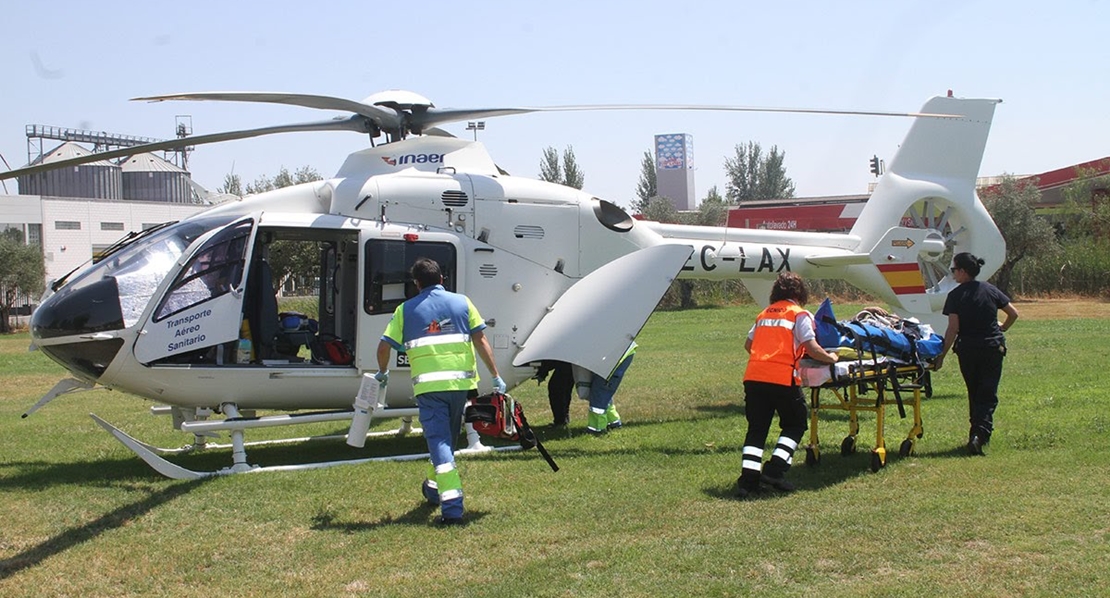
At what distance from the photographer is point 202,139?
8.75 m

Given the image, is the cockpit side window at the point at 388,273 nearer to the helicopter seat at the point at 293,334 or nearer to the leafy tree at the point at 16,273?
the helicopter seat at the point at 293,334

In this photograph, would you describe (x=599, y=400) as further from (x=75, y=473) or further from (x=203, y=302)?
(x=75, y=473)

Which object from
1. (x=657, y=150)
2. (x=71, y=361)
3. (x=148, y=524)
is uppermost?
(x=657, y=150)

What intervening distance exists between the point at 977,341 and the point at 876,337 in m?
1.17

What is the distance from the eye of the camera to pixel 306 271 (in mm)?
26125

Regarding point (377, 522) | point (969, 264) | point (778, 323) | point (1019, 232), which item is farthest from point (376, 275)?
point (1019, 232)

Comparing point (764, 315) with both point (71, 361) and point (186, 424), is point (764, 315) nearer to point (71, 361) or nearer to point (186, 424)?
point (186, 424)

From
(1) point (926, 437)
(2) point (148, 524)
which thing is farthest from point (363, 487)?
(1) point (926, 437)

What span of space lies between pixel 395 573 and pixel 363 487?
238 cm

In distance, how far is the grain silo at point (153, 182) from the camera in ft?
203

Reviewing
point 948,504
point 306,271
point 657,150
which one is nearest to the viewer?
point 948,504

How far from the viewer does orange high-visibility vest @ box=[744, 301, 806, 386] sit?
297 inches

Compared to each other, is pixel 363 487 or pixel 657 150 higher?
pixel 657 150

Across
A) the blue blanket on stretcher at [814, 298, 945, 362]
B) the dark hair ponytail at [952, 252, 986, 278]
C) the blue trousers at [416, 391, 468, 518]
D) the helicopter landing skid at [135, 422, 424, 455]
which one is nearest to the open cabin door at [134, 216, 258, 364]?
the helicopter landing skid at [135, 422, 424, 455]
